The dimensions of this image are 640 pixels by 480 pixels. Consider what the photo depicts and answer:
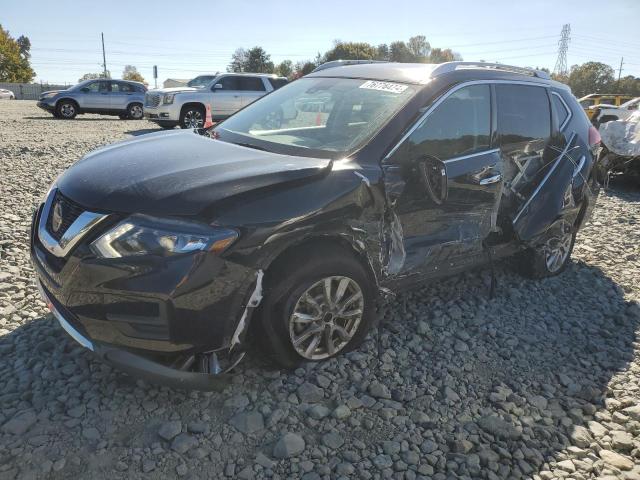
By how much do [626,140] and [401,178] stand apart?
23.7 ft

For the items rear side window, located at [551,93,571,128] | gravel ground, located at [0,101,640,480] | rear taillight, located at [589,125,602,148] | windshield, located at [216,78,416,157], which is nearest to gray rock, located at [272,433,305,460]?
gravel ground, located at [0,101,640,480]

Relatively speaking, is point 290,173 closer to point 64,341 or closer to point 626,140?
point 64,341

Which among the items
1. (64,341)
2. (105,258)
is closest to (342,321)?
(105,258)

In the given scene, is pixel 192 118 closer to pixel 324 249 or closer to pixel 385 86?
pixel 385 86

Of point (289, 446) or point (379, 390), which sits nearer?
point (289, 446)

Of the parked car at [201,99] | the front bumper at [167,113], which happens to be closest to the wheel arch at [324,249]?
the parked car at [201,99]

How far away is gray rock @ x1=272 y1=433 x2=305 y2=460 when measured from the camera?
2454 mm

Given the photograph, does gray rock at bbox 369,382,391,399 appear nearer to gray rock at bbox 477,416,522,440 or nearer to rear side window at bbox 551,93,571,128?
gray rock at bbox 477,416,522,440

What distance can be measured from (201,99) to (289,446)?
14349mm

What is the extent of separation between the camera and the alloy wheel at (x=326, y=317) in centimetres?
292

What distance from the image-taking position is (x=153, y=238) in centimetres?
242

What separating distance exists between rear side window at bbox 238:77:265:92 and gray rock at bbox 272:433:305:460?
48.9ft

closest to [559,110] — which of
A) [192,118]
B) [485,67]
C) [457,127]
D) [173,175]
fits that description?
[485,67]

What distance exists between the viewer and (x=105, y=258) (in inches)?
95.1
